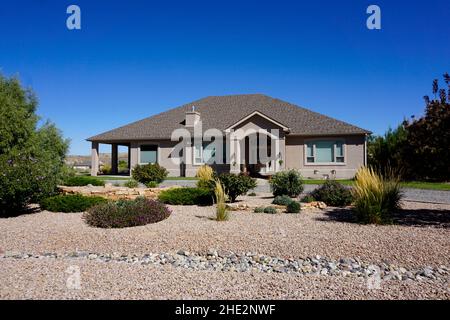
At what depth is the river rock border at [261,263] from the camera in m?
5.98

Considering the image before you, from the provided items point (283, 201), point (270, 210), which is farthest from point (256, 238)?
point (283, 201)

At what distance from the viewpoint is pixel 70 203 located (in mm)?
11938

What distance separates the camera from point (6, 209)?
11.8 meters

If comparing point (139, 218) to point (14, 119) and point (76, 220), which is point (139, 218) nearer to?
point (76, 220)

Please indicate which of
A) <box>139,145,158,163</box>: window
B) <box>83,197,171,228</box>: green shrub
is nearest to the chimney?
<box>139,145,158,163</box>: window

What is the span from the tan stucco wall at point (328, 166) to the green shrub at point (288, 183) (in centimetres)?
1064

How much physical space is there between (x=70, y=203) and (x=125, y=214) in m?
3.34

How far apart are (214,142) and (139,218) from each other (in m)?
17.4

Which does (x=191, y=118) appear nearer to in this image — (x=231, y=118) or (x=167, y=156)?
(x=231, y=118)

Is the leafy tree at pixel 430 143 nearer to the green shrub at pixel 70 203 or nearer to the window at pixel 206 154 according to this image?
the green shrub at pixel 70 203

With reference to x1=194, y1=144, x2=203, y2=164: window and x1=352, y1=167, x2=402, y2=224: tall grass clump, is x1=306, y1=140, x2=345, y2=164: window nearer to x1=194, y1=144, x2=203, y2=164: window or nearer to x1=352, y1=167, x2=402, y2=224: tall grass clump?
x1=194, y1=144, x2=203, y2=164: window

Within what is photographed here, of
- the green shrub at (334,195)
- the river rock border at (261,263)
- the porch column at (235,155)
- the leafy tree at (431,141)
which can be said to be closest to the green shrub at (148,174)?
the porch column at (235,155)
